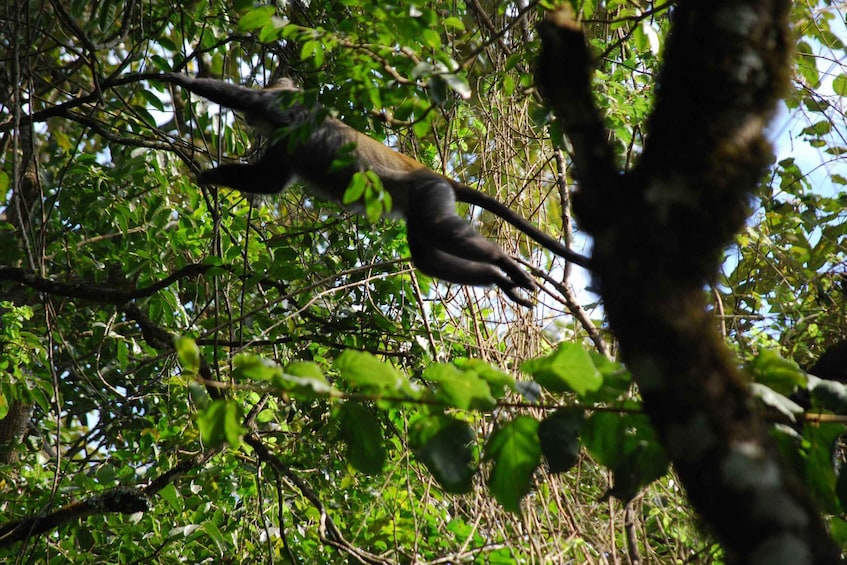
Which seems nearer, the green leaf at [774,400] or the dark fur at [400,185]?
the green leaf at [774,400]

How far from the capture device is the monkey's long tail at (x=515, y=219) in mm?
3383

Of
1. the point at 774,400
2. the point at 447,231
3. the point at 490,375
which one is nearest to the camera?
the point at 774,400

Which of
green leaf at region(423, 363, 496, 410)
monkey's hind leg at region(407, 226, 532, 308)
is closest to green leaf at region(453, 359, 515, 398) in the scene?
green leaf at region(423, 363, 496, 410)

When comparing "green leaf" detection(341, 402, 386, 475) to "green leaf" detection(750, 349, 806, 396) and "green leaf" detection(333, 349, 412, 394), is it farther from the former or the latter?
"green leaf" detection(750, 349, 806, 396)

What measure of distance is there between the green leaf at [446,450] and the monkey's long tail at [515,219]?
1.84 metres

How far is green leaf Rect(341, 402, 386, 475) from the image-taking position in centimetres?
151

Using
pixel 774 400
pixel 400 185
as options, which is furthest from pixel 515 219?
pixel 774 400

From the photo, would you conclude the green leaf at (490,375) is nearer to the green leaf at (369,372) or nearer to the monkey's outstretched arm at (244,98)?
the green leaf at (369,372)

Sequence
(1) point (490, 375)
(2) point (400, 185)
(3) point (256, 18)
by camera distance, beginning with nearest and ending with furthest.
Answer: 1. (1) point (490, 375)
2. (3) point (256, 18)
3. (2) point (400, 185)

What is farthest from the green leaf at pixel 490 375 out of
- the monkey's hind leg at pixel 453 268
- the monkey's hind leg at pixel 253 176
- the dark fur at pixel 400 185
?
the monkey's hind leg at pixel 253 176

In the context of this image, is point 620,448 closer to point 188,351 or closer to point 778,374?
point 778,374

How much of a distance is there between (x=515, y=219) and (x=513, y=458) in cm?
249

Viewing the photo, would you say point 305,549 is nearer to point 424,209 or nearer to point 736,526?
point 424,209

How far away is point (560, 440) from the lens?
4.53ft
